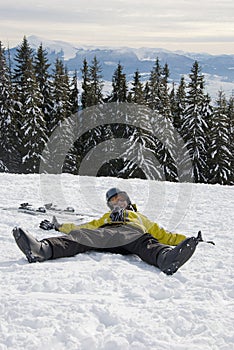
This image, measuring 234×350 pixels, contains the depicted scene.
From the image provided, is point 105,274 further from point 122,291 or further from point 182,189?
point 182,189

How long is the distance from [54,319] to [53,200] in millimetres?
6257

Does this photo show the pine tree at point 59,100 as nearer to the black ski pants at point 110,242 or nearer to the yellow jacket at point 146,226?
the yellow jacket at point 146,226

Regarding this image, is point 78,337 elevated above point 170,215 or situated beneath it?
elevated above

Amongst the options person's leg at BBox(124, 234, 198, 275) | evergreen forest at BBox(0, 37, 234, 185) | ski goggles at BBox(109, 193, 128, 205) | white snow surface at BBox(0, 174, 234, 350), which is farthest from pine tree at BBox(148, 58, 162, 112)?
person's leg at BBox(124, 234, 198, 275)

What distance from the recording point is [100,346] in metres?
2.97

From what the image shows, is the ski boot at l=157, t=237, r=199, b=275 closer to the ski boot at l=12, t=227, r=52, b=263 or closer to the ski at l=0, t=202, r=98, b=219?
the ski boot at l=12, t=227, r=52, b=263

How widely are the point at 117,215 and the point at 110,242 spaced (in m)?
0.48

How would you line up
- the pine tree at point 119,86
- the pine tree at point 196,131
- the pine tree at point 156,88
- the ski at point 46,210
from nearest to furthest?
the ski at point 46,210 → the pine tree at point 196,131 → the pine tree at point 156,88 → the pine tree at point 119,86

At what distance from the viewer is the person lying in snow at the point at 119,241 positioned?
→ 4.61 metres

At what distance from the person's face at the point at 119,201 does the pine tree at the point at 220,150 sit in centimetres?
2595

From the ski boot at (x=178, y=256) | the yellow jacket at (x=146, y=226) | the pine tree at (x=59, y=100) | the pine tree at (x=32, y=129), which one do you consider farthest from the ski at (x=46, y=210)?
the pine tree at (x=59, y=100)

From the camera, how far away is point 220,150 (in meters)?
31.1

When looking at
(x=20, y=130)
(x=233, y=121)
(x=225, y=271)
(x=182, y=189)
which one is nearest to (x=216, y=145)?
(x=233, y=121)

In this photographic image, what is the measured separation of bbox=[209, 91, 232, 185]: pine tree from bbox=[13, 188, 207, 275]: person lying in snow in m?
26.0
